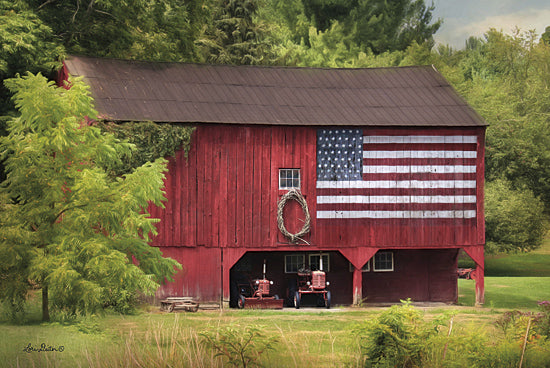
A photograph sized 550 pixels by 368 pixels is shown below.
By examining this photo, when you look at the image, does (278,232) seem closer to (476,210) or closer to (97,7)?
(476,210)

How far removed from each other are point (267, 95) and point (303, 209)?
4028 mm

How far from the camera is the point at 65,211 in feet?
57.3

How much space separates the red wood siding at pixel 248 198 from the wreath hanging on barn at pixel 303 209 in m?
0.17

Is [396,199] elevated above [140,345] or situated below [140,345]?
above

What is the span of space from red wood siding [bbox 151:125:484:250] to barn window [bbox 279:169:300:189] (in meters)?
0.20

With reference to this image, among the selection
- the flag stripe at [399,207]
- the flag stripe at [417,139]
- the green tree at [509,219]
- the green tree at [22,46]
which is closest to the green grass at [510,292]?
the flag stripe at [399,207]

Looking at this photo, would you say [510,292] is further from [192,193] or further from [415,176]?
[192,193]

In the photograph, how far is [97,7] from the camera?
3209 cm

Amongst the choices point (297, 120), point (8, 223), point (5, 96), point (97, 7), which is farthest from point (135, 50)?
point (8, 223)

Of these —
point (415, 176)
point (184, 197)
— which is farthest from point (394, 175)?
point (184, 197)

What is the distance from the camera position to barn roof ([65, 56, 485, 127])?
2567 centimetres

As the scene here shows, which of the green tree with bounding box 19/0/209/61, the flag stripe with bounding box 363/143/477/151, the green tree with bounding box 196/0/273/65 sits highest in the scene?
the green tree with bounding box 196/0/273/65

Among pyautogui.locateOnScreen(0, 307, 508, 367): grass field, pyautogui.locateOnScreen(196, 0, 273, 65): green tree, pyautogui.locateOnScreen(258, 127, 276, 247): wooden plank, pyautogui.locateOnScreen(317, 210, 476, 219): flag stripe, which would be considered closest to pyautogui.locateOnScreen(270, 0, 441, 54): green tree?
pyautogui.locateOnScreen(196, 0, 273, 65): green tree
